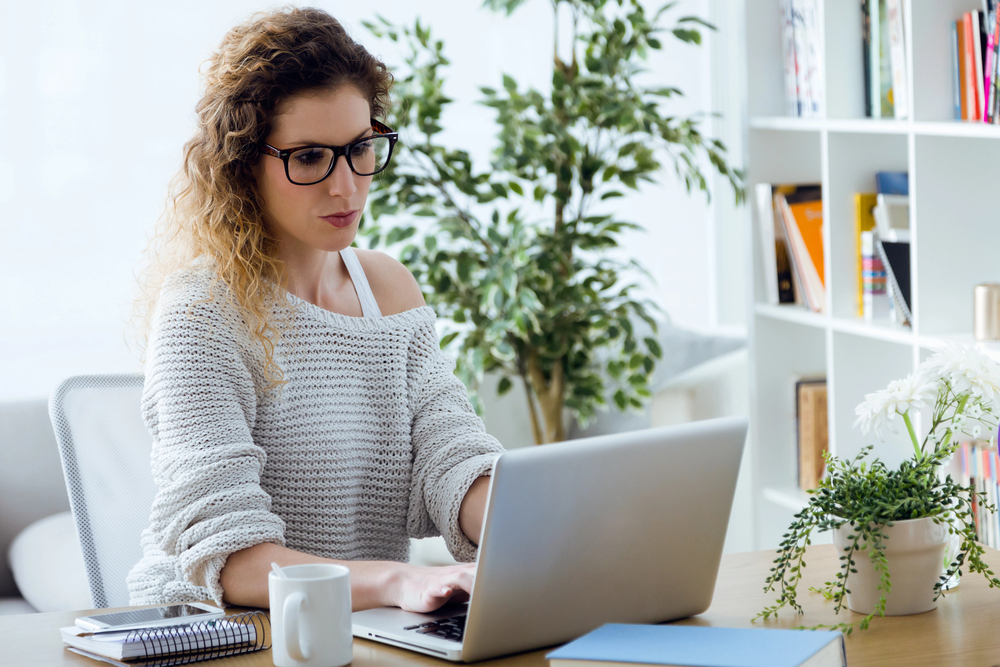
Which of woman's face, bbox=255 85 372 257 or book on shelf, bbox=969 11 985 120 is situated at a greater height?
book on shelf, bbox=969 11 985 120

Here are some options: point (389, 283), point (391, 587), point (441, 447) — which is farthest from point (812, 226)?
point (391, 587)

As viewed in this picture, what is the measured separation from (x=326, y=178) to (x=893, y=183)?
4.71 ft

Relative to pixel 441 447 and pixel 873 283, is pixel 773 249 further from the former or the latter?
pixel 441 447

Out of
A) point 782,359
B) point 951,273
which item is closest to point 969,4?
point 951,273

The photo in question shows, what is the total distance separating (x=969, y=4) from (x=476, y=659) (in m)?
1.61

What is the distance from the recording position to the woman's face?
1.29m

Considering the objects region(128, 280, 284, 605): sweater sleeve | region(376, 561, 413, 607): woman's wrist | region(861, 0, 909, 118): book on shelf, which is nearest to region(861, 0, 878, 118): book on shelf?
region(861, 0, 909, 118): book on shelf

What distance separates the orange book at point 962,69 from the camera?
1910 millimetres

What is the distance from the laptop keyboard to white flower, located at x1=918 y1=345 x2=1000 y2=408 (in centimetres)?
53

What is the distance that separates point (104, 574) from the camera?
1.46 metres

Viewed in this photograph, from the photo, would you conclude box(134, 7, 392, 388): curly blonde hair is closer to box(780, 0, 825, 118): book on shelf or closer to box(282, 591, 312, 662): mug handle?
box(282, 591, 312, 662): mug handle

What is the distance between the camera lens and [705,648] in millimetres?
826

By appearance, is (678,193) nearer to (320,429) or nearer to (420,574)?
(320,429)

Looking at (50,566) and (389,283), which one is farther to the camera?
(50,566)
